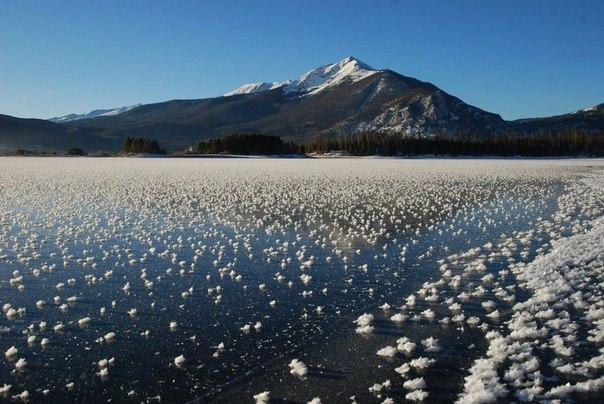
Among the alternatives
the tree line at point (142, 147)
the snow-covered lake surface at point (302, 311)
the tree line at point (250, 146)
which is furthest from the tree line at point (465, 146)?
the snow-covered lake surface at point (302, 311)

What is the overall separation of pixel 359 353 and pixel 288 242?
27.0ft

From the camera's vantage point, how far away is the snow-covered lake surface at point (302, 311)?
6090 mm

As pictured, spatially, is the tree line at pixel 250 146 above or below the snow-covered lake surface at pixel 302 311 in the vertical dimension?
above

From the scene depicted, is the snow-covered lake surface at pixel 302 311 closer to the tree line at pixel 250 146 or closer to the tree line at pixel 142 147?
the tree line at pixel 142 147

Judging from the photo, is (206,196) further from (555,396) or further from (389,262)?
(555,396)

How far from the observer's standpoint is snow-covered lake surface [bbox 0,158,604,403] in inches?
240

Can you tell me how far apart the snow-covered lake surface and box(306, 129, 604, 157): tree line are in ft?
455

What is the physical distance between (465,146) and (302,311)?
163 metres

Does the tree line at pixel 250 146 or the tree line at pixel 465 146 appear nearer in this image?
the tree line at pixel 250 146

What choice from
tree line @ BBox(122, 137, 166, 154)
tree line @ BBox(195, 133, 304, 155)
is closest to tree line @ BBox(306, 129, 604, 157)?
tree line @ BBox(195, 133, 304, 155)

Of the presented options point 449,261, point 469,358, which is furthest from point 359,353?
point 449,261

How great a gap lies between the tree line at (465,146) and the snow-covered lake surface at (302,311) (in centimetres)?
13872

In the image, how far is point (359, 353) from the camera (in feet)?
23.0

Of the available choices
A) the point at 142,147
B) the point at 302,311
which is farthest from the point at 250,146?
the point at 302,311
